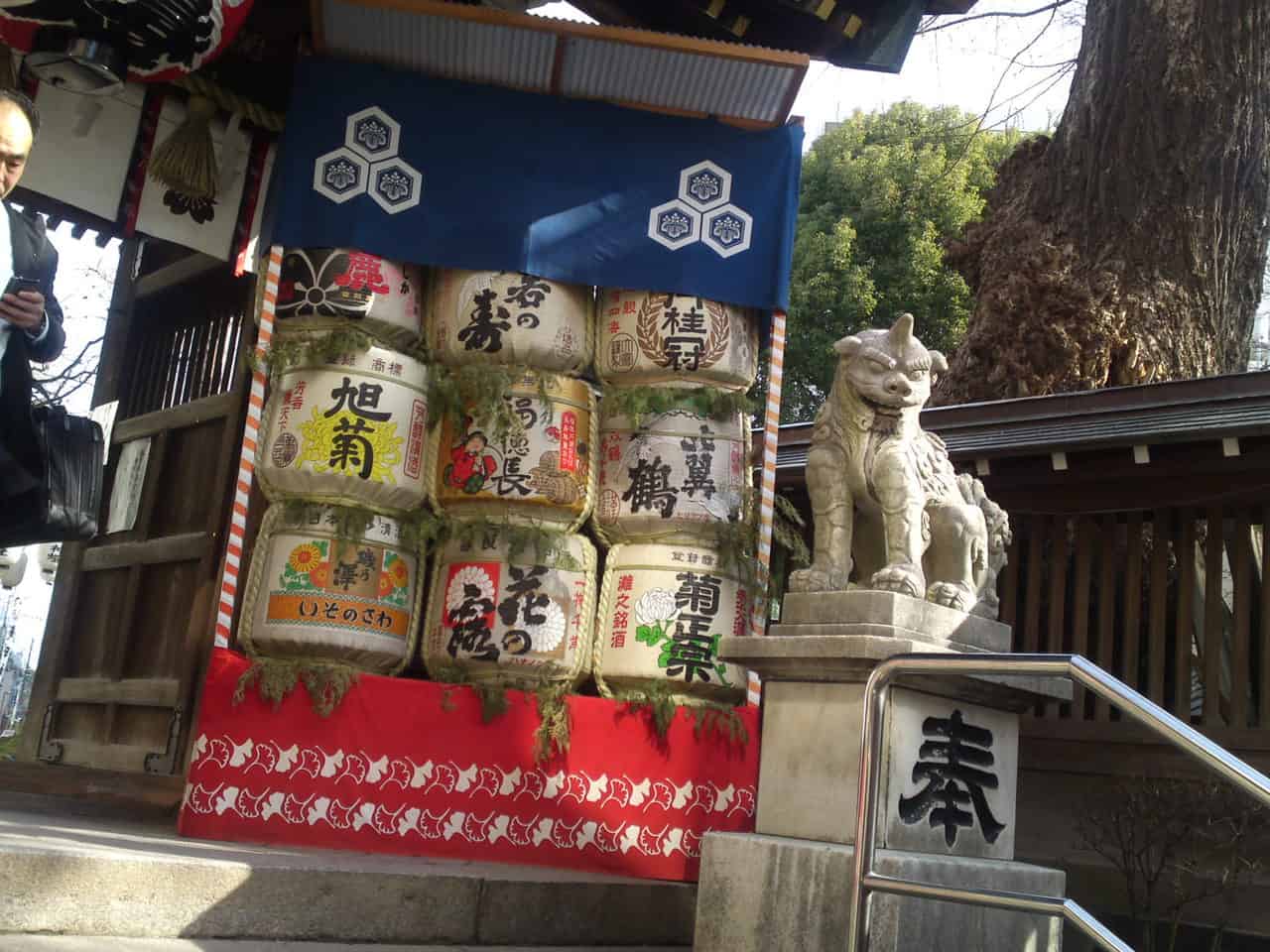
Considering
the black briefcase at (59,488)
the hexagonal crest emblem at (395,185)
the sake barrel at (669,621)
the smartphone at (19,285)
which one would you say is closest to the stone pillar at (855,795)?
the sake barrel at (669,621)

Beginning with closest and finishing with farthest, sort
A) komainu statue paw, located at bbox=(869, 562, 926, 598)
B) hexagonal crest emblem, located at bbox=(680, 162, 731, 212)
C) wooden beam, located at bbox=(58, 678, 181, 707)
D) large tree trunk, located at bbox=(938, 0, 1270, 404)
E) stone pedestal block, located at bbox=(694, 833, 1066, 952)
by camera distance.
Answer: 1. stone pedestal block, located at bbox=(694, 833, 1066, 952)
2. komainu statue paw, located at bbox=(869, 562, 926, 598)
3. wooden beam, located at bbox=(58, 678, 181, 707)
4. hexagonal crest emblem, located at bbox=(680, 162, 731, 212)
5. large tree trunk, located at bbox=(938, 0, 1270, 404)

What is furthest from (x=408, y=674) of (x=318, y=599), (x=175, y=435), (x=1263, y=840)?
(x=1263, y=840)

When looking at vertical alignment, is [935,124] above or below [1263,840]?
above

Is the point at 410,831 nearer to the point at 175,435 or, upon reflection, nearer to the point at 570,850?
the point at 570,850

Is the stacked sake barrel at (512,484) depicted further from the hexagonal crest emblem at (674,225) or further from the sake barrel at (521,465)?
the hexagonal crest emblem at (674,225)

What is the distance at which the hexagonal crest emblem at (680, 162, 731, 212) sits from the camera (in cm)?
759

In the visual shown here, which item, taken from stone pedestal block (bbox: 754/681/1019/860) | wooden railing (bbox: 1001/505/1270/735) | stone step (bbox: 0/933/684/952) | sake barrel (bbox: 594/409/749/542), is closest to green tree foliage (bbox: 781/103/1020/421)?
wooden railing (bbox: 1001/505/1270/735)

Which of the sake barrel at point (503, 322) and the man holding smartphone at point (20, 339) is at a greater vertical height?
the sake barrel at point (503, 322)

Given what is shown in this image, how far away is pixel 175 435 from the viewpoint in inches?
314

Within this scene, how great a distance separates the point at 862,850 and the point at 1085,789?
4904 mm

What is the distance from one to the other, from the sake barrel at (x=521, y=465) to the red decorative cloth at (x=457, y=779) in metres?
1.06

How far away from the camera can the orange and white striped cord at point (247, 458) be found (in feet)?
21.7

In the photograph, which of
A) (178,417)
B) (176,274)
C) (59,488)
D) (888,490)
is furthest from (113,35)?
(888,490)

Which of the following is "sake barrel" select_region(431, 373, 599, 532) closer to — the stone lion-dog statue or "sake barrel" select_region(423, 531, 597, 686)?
"sake barrel" select_region(423, 531, 597, 686)
